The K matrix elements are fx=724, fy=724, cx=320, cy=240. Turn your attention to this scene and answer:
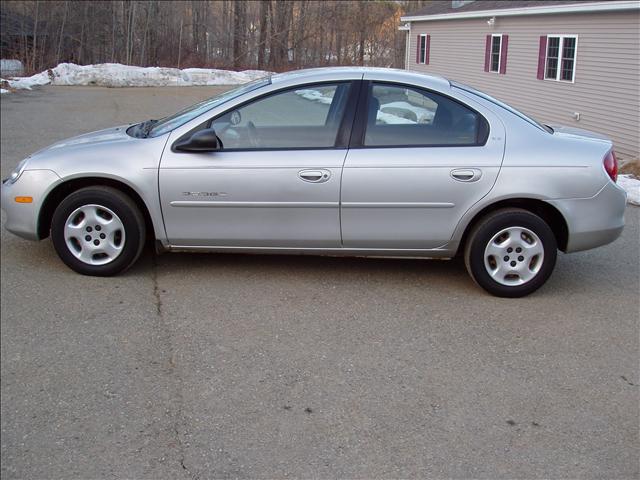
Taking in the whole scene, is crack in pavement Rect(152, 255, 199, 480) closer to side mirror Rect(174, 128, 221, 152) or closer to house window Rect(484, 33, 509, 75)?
side mirror Rect(174, 128, 221, 152)

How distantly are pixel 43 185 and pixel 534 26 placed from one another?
1678 cm

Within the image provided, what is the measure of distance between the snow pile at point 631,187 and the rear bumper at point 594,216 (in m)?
3.88

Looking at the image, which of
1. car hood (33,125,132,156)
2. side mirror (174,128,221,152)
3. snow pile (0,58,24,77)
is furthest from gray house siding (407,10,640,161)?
snow pile (0,58,24,77)

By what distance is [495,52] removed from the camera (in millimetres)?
22156

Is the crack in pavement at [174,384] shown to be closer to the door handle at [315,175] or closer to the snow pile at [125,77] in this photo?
the door handle at [315,175]

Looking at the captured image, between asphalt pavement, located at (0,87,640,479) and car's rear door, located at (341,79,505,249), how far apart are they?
50cm

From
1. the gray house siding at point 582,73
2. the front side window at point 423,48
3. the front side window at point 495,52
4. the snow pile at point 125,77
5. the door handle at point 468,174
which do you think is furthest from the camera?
the front side window at point 423,48

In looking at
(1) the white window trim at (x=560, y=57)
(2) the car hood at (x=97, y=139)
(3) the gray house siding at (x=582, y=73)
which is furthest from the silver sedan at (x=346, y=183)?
(1) the white window trim at (x=560, y=57)

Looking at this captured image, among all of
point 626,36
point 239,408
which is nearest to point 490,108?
point 239,408

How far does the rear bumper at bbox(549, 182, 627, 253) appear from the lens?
5312 millimetres

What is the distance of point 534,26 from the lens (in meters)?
19.4

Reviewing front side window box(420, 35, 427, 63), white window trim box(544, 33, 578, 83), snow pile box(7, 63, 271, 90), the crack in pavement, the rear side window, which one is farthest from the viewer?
front side window box(420, 35, 427, 63)

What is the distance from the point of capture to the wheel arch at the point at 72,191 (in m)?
5.55

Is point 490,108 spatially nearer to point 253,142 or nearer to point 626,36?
point 253,142
